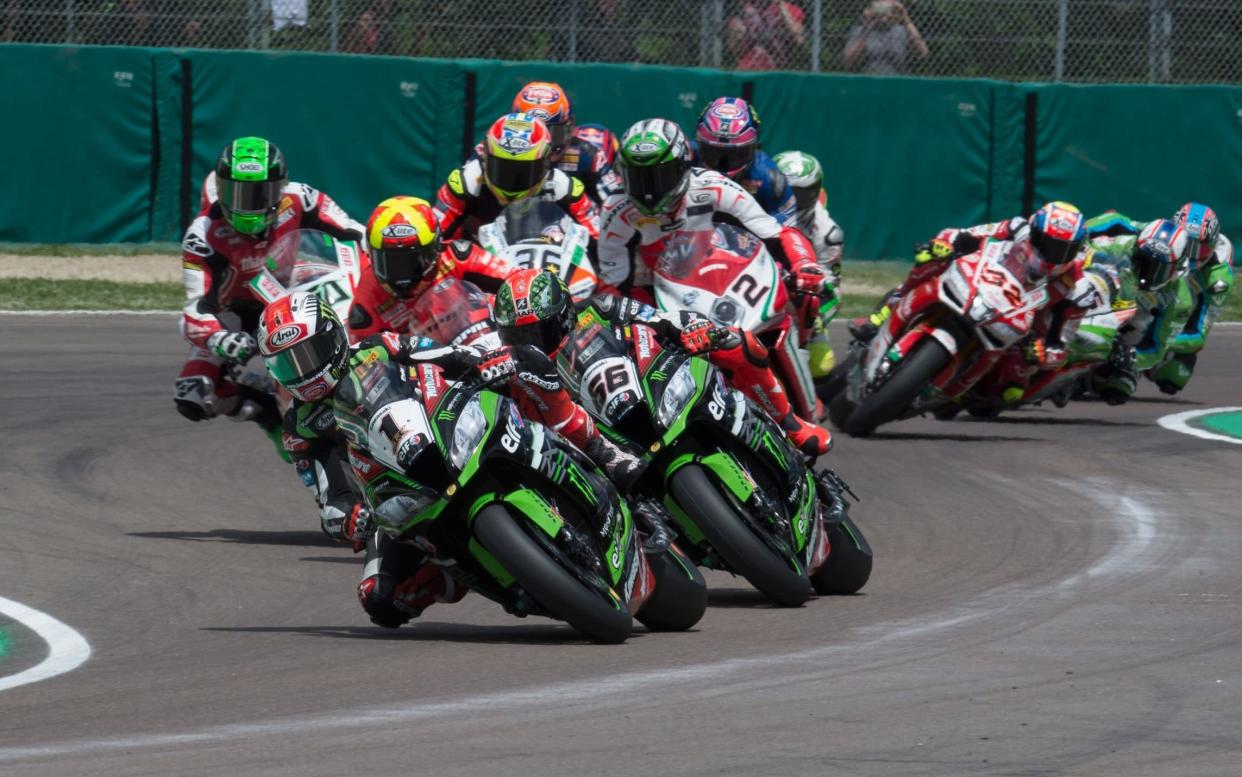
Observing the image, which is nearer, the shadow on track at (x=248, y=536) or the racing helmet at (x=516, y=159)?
the shadow on track at (x=248, y=536)

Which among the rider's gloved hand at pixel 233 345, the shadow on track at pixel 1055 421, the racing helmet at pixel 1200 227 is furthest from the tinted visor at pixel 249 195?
the racing helmet at pixel 1200 227

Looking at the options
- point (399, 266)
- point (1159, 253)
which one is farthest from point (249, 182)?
point (1159, 253)

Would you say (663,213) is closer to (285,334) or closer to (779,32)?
(285,334)

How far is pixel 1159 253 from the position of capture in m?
13.7

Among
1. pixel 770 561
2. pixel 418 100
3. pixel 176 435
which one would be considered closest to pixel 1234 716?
pixel 770 561

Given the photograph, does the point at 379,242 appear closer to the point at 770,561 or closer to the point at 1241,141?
the point at 770,561

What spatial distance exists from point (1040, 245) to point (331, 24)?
30.9 feet

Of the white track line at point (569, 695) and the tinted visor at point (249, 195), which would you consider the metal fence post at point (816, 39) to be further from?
the white track line at point (569, 695)

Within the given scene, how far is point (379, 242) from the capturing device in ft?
27.0

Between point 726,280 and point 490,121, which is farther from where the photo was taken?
point 490,121

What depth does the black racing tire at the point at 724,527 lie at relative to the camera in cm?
737

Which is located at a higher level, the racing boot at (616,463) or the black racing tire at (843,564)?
the racing boot at (616,463)

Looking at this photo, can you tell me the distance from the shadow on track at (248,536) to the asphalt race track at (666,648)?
0.03 meters

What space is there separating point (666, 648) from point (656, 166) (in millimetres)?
3395
